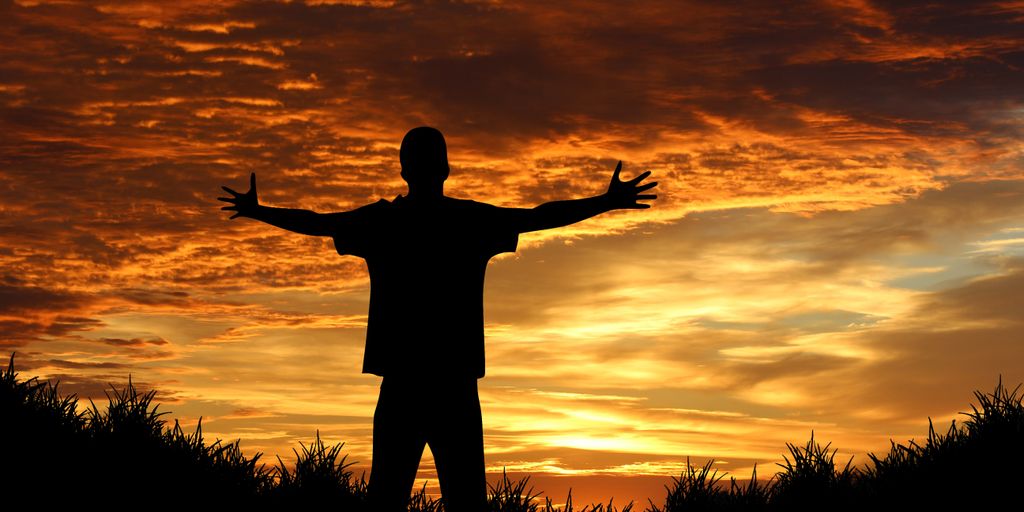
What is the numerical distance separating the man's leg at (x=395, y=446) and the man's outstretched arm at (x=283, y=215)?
1.19 metres

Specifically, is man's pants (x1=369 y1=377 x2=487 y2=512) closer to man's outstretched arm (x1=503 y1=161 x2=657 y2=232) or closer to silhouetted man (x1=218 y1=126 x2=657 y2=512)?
silhouetted man (x1=218 y1=126 x2=657 y2=512)

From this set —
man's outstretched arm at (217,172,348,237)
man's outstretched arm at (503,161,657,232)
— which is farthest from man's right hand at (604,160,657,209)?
man's outstretched arm at (217,172,348,237)

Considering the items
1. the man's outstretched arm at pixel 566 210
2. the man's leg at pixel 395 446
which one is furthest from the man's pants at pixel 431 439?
the man's outstretched arm at pixel 566 210

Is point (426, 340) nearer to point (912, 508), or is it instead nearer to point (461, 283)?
point (461, 283)

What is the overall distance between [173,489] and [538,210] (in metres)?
4.15

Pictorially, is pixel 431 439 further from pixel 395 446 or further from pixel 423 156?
pixel 423 156

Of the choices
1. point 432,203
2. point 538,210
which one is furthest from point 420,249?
point 538,210

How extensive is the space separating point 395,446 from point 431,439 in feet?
0.80

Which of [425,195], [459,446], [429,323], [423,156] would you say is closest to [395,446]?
[459,446]

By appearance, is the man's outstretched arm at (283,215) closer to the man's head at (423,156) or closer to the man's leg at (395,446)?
the man's head at (423,156)

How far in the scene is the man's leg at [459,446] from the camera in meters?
7.66

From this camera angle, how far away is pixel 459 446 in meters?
7.67

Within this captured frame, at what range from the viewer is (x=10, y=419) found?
9.73 meters

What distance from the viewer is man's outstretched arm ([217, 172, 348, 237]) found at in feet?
26.4
